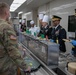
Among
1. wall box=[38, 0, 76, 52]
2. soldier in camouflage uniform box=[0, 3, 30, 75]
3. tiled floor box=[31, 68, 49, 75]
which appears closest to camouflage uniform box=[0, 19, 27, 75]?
soldier in camouflage uniform box=[0, 3, 30, 75]

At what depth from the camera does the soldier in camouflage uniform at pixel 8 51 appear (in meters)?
1.28

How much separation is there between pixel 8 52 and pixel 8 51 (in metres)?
0.01

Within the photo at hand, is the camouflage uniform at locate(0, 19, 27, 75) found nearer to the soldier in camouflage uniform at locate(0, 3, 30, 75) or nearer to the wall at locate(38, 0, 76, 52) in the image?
the soldier in camouflage uniform at locate(0, 3, 30, 75)

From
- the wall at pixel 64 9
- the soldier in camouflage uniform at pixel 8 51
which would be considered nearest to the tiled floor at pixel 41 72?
the soldier in camouflage uniform at pixel 8 51

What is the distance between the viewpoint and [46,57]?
170cm

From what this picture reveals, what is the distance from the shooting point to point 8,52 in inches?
51.1

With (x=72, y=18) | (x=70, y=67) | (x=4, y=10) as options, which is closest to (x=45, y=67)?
(x=70, y=67)

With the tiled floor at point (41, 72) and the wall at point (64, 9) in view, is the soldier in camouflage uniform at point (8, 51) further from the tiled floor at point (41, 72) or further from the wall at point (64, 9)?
the wall at point (64, 9)

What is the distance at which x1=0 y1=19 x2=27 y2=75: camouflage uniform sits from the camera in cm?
128

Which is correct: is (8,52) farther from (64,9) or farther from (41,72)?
(64,9)

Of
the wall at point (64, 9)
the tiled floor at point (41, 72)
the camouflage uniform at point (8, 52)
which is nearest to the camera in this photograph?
the camouflage uniform at point (8, 52)

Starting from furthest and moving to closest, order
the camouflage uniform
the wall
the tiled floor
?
the wall → the tiled floor → the camouflage uniform

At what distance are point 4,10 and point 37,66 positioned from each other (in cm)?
74

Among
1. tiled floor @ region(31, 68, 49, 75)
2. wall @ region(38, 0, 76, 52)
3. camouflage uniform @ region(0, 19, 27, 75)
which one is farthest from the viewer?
wall @ region(38, 0, 76, 52)
